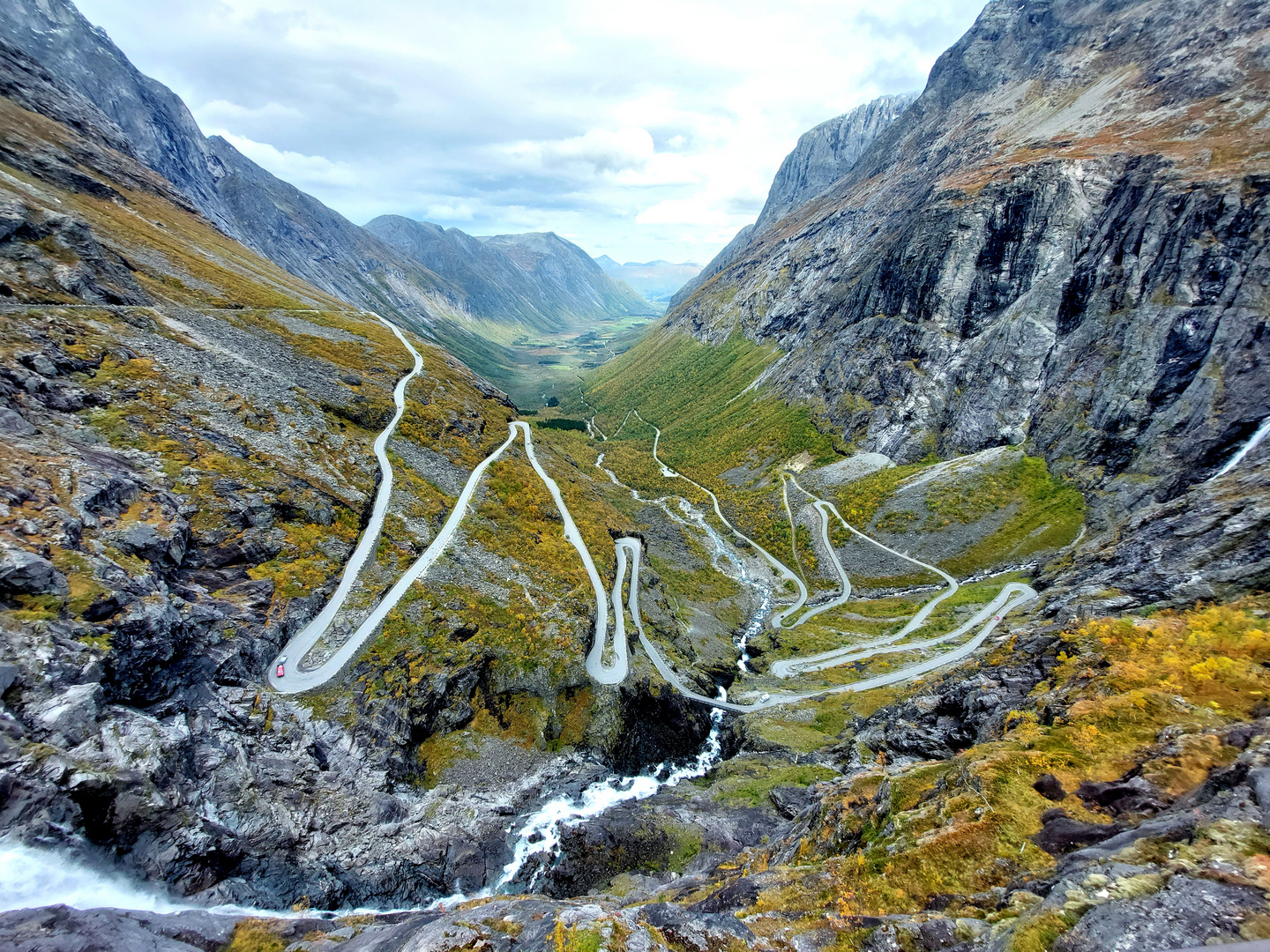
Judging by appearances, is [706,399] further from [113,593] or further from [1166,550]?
[113,593]

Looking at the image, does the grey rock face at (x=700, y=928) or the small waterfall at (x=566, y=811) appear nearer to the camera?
the grey rock face at (x=700, y=928)

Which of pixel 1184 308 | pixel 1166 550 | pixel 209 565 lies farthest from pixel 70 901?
pixel 1184 308

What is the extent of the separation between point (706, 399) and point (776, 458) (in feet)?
181

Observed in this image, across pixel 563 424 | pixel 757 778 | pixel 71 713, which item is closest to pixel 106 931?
pixel 71 713

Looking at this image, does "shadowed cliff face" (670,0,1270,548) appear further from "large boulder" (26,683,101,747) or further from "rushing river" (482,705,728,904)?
"large boulder" (26,683,101,747)

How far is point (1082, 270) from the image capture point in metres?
89.9

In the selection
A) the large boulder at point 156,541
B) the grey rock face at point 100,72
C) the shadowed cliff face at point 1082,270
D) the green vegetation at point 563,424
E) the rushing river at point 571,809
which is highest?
the grey rock face at point 100,72

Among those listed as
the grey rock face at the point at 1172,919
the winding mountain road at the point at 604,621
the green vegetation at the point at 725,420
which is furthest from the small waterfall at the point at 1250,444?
the grey rock face at the point at 1172,919

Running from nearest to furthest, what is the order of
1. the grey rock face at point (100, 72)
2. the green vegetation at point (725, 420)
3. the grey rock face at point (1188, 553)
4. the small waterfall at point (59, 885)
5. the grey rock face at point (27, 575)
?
1. the small waterfall at point (59, 885)
2. the grey rock face at point (27, 575)
3. the grey rock face at point (1188, 553)
4. the green vegetation at point (725, 420)
5. the grey rock face at point (100, 72)

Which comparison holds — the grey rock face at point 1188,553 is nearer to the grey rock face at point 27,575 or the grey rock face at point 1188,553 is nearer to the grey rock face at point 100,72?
the grey rock face at point 27,575

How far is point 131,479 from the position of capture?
38.6m

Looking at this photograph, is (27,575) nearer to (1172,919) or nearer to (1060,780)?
(1172,919)

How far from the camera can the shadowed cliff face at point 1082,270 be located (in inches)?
2687

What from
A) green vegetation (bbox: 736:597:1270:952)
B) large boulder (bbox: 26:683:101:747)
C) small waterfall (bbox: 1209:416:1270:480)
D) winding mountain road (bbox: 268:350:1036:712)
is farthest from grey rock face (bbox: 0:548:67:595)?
small waterfall (bbox: 1209:416:1270:480)
